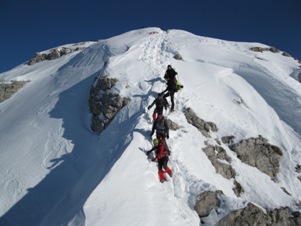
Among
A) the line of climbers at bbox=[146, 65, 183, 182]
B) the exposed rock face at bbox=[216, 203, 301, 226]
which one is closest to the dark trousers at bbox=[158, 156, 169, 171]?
the line of climbers at bbox=[146, 65, 183, 182]

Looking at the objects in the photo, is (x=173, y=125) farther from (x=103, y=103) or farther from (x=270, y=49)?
(x=270, y=49)

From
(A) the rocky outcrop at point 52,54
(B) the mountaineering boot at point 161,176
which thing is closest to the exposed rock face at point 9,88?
(A) the rocky outcrop at point 52,54

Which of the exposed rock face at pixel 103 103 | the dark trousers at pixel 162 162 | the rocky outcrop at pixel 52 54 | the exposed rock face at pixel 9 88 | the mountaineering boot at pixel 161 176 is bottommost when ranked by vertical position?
the mountaineering boot at pixel 161 176

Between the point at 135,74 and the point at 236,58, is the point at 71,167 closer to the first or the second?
the point at 135,74

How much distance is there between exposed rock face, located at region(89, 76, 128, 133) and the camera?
20.6 meters

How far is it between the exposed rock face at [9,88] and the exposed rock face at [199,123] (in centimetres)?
2314

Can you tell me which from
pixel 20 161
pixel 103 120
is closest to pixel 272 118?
pixel 103 120

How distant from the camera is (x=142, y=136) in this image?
592 inches

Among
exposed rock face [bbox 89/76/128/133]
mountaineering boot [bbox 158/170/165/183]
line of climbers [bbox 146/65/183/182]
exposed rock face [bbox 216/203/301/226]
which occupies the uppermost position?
exposed rock face [bbox 89/76/128/133]

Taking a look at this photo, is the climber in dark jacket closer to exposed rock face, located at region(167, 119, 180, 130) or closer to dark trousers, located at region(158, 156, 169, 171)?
dark trousers, located at region(158, 156, 169, 171)

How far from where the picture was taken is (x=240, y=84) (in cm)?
2394

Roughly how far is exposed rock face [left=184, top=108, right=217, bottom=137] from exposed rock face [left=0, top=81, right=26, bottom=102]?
23.1 meters

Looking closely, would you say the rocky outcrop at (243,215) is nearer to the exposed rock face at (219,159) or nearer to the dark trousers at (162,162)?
the dark trousers at (162,162)

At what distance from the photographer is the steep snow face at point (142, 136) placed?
11406 millimetres
